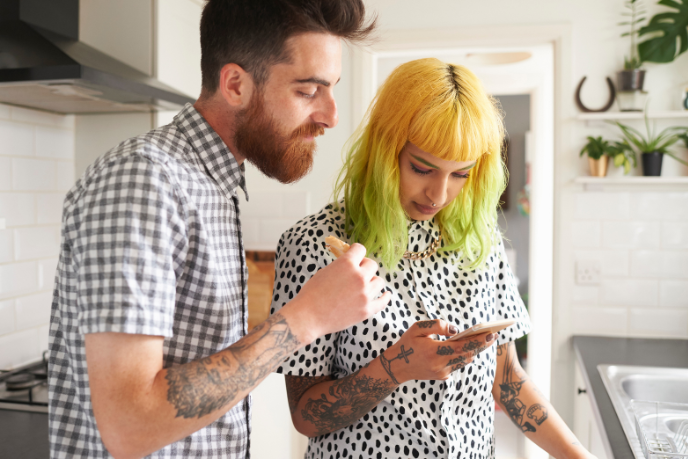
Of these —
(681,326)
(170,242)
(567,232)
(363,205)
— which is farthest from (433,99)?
(681,326)

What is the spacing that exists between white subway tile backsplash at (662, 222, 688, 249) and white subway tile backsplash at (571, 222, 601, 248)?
29 cm

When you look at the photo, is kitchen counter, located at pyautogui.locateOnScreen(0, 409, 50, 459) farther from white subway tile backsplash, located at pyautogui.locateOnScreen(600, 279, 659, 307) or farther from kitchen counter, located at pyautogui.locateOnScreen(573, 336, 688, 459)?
white subway tile backsplash, located at pyautogui.locateOnScreen(600, 279, 659, 307)

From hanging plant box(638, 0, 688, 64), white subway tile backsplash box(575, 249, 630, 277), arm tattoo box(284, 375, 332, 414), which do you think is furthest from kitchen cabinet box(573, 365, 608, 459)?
hanging plant box(638, 0, 688, 64)

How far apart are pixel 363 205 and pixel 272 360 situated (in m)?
0.52

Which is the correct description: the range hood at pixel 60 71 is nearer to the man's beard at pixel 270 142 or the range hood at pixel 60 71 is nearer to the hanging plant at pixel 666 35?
the man's beard at pixel 270 142

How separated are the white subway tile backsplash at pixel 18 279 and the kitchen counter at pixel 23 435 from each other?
1.46 ft

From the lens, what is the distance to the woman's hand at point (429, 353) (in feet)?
3.14

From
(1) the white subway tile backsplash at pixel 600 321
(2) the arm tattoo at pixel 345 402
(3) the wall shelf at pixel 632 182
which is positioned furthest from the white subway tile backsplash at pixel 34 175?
(1) the white subway tile backsplash at pixel 600 321

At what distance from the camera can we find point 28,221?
193cm

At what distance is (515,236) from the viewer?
4.35 m

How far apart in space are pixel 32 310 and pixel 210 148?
145 cm

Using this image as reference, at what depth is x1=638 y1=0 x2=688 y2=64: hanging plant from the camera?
92.8 inches

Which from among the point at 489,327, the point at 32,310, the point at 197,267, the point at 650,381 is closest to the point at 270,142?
the point at 197,267

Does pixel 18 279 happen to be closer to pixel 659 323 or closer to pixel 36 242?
pixel 36 242
